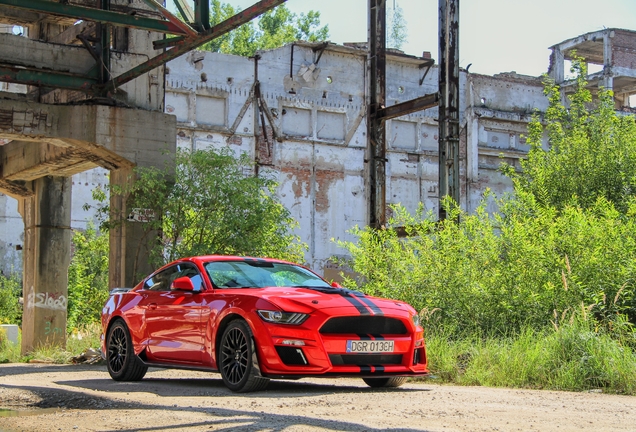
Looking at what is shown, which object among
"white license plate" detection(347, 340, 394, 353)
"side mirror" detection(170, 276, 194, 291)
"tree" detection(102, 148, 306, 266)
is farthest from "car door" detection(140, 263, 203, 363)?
"tree" detection(102, 148, 306, 266)

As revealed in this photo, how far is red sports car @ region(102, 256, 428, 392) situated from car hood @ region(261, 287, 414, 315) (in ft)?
0.04

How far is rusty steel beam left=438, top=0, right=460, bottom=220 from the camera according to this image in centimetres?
1694

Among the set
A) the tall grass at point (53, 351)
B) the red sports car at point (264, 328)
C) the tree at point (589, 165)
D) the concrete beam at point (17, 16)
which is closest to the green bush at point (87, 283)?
the tall grass at point (53, 351)

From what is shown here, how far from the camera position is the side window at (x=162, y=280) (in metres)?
10.9

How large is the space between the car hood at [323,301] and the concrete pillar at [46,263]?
13.6 metres

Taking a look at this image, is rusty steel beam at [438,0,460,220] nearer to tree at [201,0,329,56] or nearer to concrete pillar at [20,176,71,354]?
concrete pillar at [20,176,71,354]

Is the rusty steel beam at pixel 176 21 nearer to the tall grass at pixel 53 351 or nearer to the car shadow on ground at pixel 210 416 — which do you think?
the car shadow on ground at pixel 210 416

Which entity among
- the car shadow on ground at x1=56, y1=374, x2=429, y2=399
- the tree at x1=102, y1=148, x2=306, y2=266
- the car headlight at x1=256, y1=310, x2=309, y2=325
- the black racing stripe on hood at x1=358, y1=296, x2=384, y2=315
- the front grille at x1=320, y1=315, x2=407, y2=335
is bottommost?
the car shadow on ground at x1=56, y1=374, x2=429, y2=399

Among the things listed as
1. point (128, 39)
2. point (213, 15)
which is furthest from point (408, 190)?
point (128, 39)

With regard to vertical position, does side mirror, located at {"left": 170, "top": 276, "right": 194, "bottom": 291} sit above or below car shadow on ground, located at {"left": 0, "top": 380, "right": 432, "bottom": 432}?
above

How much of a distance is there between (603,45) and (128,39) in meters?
39.9

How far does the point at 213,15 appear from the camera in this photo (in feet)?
190

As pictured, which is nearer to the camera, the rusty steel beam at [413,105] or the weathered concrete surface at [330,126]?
the rusty steel beam at [413,105]

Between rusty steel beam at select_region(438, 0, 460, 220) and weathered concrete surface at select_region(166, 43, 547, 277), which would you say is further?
weathered concrete surface at select_region(166, 43, 547, 277)
